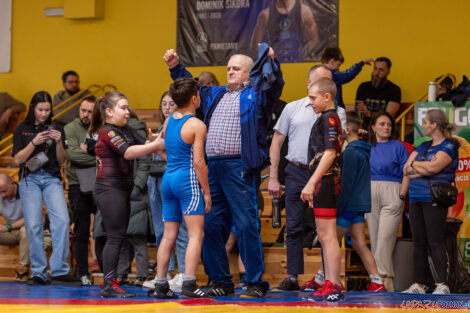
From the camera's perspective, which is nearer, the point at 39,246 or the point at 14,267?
the point at 39,246

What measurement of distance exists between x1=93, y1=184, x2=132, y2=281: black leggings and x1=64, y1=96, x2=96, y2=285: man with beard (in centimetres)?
154

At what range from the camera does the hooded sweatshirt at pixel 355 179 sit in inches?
248

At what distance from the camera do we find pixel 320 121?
5133 millimetres

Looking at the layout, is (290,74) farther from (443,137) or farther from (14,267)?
(14,267)

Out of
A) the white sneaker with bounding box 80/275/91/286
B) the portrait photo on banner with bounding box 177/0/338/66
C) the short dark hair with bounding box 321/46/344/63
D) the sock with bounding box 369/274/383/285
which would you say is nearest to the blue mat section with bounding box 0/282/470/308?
the sock with bounding box 369/274/383/285

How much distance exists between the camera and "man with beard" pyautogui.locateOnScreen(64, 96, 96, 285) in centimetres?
717

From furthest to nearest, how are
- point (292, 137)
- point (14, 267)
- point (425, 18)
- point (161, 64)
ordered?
point (161, 64), point (425, 18), point (14, 267), point (292, 137)

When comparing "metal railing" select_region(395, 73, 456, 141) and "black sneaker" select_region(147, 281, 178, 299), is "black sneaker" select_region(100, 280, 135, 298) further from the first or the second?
"metal railing" select_region(395, 73, 456, 141)

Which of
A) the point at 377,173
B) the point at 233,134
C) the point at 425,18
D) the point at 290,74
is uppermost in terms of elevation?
the point at 425,18

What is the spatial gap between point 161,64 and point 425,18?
394 centimetres

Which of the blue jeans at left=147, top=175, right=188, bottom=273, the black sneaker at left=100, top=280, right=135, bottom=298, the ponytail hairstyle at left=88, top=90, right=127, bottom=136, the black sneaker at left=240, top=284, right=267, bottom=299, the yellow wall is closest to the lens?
the black sneaker at left=240, top=284, right=267, bottom=299

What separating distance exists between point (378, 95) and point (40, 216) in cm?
452

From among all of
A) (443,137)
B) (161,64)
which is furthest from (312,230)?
(161,64)

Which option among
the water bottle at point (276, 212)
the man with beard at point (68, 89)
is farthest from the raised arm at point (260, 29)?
the water bottle at point (276, 212)
